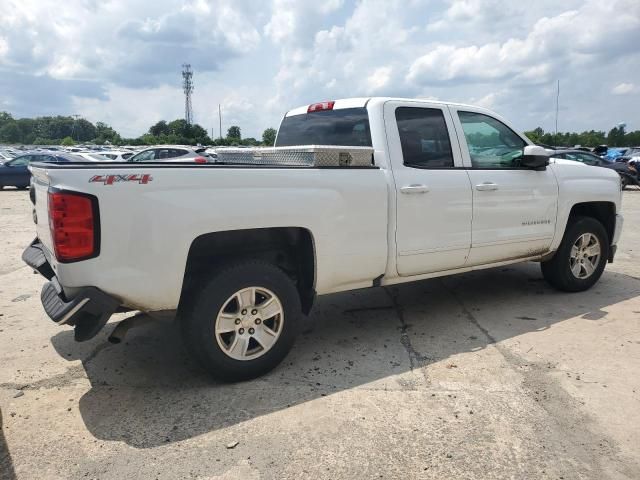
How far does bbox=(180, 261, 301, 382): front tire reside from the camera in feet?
10.7

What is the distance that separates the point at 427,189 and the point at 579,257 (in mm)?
2465

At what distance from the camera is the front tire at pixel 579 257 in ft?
17.6

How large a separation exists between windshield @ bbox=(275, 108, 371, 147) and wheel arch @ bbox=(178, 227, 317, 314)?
3.57 feet

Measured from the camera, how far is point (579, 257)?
5.54m

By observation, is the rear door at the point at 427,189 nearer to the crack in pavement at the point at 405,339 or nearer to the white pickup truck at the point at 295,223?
the white pickup truck at the point at 295,223

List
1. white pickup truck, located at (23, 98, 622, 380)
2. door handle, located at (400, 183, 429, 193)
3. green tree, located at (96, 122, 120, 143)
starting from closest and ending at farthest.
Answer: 1. white pickup truck, located at (23, 98, 622, 380)
2. door handle, located at (400, 183, 429, 193)
3. green tree, located at (96, 122, 120, 143)

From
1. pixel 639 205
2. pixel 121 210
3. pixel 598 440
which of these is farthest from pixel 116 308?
pixel 639 205

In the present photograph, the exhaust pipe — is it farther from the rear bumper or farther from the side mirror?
the side mirror

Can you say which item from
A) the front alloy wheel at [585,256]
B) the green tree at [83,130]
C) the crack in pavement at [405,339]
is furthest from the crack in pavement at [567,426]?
the green tree at [83,130]

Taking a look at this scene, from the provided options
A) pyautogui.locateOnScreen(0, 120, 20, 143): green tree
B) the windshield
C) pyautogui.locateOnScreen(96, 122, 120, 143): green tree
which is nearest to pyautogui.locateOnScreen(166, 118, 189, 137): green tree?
pyautogui.locateOnScreen(96, 122, 120, 143): green tree

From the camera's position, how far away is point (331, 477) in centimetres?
255

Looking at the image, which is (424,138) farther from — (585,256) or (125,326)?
(125,326)

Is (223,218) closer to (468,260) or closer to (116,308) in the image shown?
(116,308)

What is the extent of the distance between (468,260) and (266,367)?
209 centimetres
